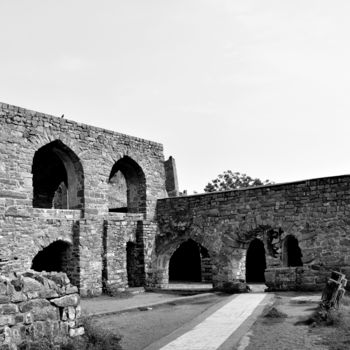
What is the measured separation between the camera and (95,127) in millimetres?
15203

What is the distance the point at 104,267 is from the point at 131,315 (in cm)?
481

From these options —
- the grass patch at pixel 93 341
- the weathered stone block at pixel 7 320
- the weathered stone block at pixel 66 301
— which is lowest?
the grass patch at pixel 93 341

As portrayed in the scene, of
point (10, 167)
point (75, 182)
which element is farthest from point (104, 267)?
point (10, 167)

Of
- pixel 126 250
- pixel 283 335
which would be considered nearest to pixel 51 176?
pixel 126 250

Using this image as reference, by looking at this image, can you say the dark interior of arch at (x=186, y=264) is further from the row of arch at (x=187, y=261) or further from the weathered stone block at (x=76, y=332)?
the weathered stone block at (x=76, y=332)

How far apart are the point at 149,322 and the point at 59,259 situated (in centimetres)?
608

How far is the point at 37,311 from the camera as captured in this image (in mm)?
5840

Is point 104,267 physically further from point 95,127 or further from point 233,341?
point 233,341

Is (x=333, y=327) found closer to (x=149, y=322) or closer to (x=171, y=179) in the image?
(x=149, y=322)

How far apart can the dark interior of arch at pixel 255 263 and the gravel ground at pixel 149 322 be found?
438 inches

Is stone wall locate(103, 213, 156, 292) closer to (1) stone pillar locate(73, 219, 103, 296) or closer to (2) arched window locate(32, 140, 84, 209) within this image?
(1) stone pillar locate(73, 219, 103, 296)

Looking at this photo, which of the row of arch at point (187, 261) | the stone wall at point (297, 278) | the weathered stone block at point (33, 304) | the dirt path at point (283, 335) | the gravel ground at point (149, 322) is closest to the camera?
the weathered stone block at point (33, 304)

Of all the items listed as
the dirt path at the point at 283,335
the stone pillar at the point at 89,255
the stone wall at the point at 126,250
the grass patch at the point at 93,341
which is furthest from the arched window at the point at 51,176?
the grass patch at the point at 93,341

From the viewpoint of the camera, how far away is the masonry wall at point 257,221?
43.2 ft
